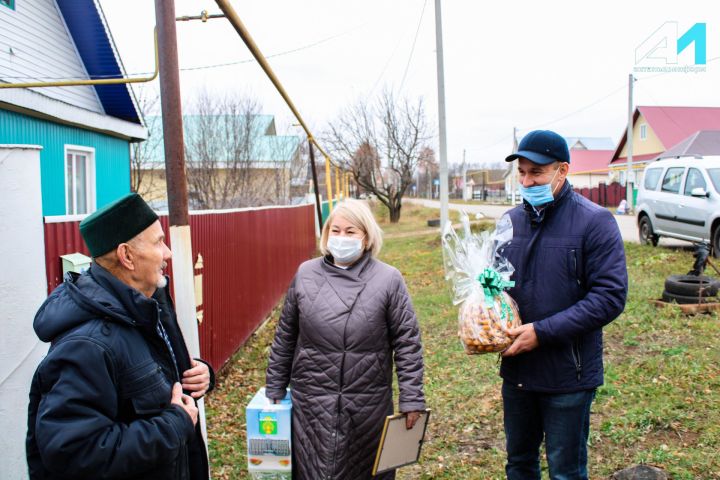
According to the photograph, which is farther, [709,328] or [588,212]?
[709,328]

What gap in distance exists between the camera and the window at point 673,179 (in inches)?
433

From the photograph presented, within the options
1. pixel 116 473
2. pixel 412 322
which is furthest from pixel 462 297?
pixel 116 473

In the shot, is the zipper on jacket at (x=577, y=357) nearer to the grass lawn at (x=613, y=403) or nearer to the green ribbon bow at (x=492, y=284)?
the green ribbon bow at (x=492, y=284)

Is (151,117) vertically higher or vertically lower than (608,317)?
higher

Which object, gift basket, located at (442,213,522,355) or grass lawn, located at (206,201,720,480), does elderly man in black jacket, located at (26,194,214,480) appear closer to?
gift basket, located at (442,213,522,355)

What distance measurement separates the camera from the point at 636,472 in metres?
3.24

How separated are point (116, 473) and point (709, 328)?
6.18 m

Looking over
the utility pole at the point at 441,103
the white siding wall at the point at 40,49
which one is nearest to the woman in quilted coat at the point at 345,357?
the white siding wall at the point at 40,49

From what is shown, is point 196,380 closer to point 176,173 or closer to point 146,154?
point 176,173

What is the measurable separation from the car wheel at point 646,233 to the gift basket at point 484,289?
10.7 meters

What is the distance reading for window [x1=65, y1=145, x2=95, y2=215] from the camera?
10.0m

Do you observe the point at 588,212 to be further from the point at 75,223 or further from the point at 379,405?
the point at 75,223

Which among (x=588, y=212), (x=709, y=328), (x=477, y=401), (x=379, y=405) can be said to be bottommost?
(x=477, y=401)

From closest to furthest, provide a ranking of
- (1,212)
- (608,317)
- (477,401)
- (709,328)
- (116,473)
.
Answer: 1. (116,473)
2. (608,317)
3. (1,212)
4. (477,401)
5. (709,328)
